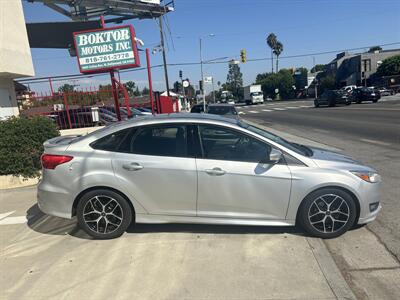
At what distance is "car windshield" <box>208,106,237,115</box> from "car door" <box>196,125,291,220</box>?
11.5 meters

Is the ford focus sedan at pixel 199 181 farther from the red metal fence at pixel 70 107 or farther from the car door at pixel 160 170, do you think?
the red metal fence at pixel 70 107

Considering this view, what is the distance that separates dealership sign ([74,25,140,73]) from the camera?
1088cm

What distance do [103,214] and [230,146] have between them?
1761mm

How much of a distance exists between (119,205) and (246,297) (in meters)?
1.99

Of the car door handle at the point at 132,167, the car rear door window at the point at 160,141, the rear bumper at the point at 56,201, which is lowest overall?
the rear bumper at the point at 56,201

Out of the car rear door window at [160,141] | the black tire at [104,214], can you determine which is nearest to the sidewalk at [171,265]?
the black tire at [104,214]

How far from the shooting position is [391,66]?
219ft

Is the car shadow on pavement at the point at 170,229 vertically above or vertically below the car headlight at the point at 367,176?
below

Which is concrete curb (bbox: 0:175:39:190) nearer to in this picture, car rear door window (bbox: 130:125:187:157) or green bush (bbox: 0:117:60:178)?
green bush (bbox: 0:117:60:178)

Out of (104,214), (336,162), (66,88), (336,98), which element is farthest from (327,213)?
(336,98)

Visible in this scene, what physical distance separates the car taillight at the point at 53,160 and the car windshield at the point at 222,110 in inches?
458

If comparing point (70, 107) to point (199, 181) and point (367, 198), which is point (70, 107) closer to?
point (199, 181)

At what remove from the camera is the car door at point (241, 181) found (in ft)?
14.3

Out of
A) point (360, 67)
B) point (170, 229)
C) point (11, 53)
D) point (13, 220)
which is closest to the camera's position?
point (170, 229)
